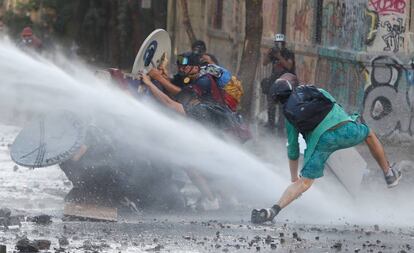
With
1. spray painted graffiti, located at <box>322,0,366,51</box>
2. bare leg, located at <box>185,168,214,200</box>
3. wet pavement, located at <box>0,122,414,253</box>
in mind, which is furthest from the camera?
spray painted graffiti, located at <box>322,0,366,51</box>

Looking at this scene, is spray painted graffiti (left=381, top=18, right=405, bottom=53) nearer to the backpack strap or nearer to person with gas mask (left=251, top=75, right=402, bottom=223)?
the backpack strap

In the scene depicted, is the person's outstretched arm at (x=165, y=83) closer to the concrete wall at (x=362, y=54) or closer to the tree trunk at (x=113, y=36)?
the concrete wall at (x=362, y=54)

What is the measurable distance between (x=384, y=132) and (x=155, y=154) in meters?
7.14

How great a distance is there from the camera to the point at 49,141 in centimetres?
1204

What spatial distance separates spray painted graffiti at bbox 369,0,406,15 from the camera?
18.8 meters

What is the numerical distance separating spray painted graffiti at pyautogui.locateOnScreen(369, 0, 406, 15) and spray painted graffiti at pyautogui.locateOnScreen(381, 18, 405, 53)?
155 millimetres

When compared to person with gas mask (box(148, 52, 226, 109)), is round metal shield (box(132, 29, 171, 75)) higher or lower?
higher

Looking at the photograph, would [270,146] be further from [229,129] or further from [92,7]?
[92,7]

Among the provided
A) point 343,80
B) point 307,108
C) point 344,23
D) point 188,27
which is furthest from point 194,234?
point 188,27

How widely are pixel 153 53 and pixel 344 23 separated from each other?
25.0 ft

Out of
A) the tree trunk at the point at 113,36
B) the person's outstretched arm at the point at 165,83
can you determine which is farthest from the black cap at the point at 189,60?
the tree trunk at the point at 113,36

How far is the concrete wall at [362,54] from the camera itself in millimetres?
18812

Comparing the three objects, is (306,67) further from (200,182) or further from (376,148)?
(376,148)

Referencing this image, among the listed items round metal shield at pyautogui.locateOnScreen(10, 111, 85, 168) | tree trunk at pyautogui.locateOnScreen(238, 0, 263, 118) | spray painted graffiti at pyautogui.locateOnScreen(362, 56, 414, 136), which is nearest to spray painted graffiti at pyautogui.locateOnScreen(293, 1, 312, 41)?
spray painted graffiti at pyautogui.locateOnScreen(362, 56, 414, 136)
